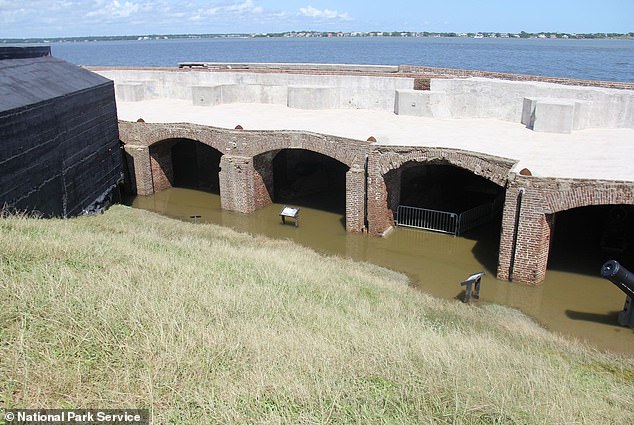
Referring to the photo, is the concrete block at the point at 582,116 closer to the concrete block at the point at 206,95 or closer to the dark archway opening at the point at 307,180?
the dark archway opening at the point at 307,180

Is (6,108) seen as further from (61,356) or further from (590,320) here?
(590,320)

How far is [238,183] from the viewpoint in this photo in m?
18.6

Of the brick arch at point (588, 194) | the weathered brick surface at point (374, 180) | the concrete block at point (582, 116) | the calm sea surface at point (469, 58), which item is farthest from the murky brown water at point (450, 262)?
the calm sea surface at point (469, 58)

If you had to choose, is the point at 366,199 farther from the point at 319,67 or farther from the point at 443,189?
the point at 319,67

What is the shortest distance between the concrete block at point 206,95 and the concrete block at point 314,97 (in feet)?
12.9

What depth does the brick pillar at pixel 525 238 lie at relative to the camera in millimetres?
12445

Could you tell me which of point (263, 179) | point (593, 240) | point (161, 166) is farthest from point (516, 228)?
point (161, 166)

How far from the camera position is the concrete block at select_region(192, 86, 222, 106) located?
24.8 meters

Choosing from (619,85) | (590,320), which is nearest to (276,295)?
(590,320)

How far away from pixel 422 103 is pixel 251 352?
16902mm

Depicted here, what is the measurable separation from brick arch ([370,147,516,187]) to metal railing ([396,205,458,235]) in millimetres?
2083

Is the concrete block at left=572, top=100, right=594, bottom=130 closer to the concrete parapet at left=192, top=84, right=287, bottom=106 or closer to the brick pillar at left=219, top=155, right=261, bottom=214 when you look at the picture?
the brick pillar at left=219, top=155, right=261, bottom=214

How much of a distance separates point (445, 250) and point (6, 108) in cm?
1218

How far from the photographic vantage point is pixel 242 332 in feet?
21.0
